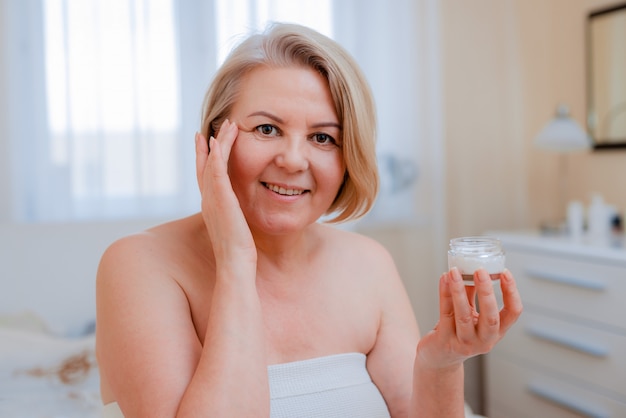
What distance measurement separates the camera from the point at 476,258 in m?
0.88

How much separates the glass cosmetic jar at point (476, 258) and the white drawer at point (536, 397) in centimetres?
149

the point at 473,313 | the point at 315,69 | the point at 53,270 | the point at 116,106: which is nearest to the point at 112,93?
the point at 116,106

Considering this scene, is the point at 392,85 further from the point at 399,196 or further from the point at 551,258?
the point at 551,258

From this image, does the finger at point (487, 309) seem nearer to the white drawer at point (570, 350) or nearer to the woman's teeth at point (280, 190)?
the woman's teeth at point (280, 190)

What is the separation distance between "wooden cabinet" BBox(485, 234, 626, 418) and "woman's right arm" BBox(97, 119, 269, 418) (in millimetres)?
1537

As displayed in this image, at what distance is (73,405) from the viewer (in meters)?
1.65

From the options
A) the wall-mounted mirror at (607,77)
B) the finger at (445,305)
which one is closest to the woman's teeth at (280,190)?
the finger at (445,305)

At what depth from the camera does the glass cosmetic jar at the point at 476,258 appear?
0.88m

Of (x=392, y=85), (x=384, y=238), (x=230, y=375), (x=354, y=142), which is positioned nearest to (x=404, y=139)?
(x=392, y=85)

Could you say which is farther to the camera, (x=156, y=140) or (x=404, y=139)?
(x=404, y=139)

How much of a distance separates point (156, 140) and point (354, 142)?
152 cm

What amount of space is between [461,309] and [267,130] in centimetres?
49

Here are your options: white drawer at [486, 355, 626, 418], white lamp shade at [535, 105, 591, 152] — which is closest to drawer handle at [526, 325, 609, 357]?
white drawer at [486, 355, 626, 418]

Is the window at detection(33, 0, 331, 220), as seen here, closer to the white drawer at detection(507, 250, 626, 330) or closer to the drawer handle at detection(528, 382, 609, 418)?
the white drawer at detection(507, 250, 626, 330)
